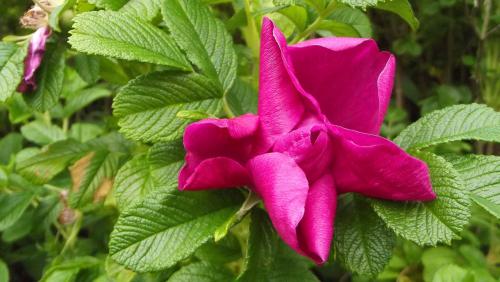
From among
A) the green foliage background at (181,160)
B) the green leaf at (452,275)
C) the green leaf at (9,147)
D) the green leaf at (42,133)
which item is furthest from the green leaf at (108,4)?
the green leaf at (9,147)

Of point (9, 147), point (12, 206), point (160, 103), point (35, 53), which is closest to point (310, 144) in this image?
point (160, 103)

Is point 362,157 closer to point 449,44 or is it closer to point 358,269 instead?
point 358,269

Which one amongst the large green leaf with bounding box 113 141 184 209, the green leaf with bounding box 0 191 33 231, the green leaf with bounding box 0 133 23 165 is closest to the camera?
the large green leaf with bounding box 113 141 184 209

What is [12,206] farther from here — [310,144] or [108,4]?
[310,144]

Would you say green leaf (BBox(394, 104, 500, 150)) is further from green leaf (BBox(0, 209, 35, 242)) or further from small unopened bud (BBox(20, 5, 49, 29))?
green leaf (BBox(0, 209, 35, 242))

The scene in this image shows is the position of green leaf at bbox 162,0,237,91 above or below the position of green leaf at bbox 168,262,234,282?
above

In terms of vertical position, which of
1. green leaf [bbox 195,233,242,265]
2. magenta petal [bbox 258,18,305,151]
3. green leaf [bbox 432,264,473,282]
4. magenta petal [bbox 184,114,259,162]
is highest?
magenta petal [bbox 258,18,305,151]

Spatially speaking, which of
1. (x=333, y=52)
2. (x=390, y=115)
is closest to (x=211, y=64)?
(x=333, y=52)

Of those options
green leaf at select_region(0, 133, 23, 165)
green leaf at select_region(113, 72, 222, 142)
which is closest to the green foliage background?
green leaf at select_region(113, 72, 222, 142)

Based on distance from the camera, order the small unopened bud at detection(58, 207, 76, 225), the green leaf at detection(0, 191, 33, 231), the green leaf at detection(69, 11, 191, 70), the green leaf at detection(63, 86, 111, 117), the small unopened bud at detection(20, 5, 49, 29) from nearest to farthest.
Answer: the green leaf at detection(69, 11, 191, 70), the small unopened bud at detection(20, 5, 49, 29), the green leaf at detection(0, 191, 33, 231), the small unopened bud at detection(58, 207, 76, 225), the green leaf at detection(63, 86, 111, 117)
